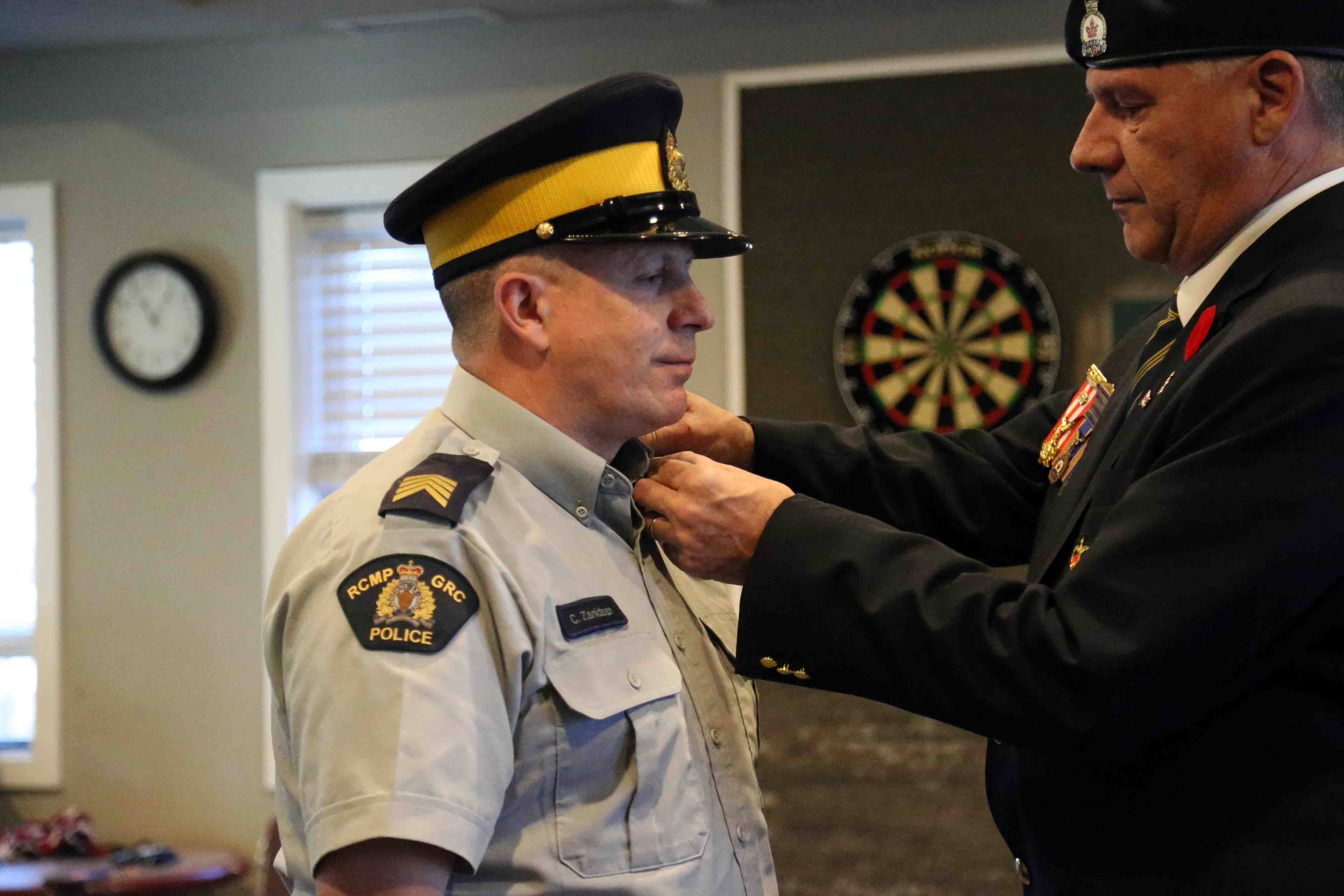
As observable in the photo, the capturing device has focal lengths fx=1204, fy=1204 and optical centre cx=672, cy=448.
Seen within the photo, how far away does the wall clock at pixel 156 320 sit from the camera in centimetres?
436

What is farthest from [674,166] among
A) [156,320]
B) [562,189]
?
[156,320]

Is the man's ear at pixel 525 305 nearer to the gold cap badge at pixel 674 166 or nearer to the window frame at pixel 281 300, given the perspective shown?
the gold cap badge at pixel 674 166

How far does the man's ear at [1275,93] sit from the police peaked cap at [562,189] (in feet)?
1.97

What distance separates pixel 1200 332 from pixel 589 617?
0.76 m

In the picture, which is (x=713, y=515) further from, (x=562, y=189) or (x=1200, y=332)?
(x=1200, y=332)

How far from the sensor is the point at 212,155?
4.41 meters

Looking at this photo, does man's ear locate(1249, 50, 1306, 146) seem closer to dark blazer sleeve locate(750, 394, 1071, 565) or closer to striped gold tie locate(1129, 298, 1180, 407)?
striped gold tie locate(1129, 298, 1180, 407)

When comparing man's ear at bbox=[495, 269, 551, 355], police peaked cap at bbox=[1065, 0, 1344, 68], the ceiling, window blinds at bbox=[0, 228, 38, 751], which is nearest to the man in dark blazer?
police peaked cap at bbox=[1065, 0, 1344, 68]

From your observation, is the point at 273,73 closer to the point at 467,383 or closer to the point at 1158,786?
the point at 467,383

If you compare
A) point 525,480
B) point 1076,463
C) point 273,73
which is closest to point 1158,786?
point 1076,463

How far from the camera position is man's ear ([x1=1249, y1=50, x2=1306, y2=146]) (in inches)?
51.4

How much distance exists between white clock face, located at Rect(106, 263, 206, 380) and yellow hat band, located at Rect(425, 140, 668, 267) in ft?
10.6

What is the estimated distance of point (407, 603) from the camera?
1.15 meters

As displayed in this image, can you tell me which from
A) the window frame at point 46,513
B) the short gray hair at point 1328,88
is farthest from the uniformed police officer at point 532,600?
the window frame at point 46,513
